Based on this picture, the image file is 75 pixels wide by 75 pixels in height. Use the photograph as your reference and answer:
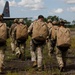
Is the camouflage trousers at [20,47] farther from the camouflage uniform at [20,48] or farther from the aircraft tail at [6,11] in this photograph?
the aircraft tail at [6,11]

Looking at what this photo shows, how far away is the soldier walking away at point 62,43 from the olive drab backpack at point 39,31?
0.51m

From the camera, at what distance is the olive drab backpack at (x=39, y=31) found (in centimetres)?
1324

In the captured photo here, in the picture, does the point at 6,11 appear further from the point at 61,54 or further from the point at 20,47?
the point at 61,54

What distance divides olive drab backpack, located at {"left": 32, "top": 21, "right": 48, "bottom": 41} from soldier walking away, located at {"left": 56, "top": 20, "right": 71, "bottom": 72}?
1.67 ft

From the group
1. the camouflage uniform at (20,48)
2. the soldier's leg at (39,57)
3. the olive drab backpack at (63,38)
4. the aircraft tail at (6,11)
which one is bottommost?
the aircraft tail at (6,11)

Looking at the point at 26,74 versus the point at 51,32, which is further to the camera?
the point at 51,32

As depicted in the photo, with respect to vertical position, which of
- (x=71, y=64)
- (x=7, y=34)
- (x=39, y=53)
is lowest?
(x=71, y=64)

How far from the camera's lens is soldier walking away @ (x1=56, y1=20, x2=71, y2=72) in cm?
1308

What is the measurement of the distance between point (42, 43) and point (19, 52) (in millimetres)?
4357

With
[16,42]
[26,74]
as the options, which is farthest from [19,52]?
[26,74]

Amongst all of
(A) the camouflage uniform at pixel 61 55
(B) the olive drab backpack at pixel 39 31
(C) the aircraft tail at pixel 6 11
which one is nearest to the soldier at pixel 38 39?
(B) the olive drab backpack at pixel 39 31

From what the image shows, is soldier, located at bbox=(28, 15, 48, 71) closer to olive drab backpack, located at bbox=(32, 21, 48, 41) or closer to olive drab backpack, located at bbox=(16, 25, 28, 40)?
olive drab backpack, located at bbox=(32, 21, 48, 41)

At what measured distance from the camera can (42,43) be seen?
13562 mm

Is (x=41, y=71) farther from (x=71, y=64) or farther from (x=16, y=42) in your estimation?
(x=16, y=42)
